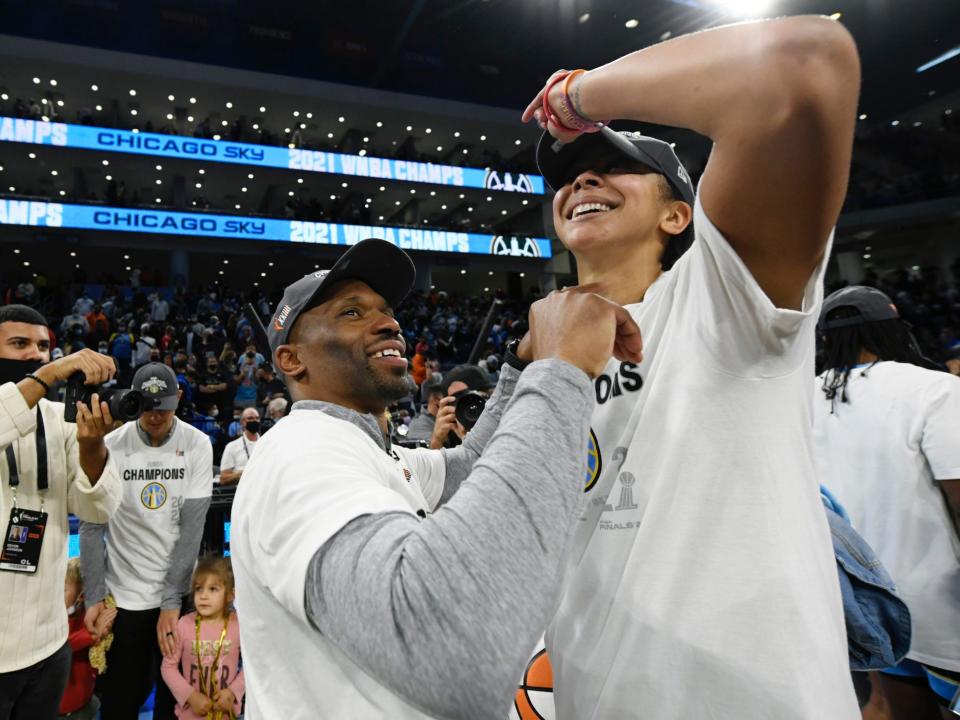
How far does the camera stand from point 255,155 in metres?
23.0

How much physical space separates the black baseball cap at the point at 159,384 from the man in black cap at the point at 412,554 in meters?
3.00

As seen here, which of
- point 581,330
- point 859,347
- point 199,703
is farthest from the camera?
point 199,703

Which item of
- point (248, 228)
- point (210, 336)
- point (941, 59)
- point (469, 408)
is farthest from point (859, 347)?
point (941, 59)

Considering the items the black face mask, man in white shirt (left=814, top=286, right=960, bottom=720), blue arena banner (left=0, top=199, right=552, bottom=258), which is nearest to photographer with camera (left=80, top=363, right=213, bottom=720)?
the black face mask

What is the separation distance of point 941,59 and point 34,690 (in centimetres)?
2667

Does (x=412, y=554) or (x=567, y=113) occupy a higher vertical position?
(x=567, y=113)

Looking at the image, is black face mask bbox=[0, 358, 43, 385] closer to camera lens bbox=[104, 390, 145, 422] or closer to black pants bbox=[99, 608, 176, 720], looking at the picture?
camera lens bbox=[104, 390, 145, 422]

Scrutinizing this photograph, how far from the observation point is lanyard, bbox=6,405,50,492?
2.62 m

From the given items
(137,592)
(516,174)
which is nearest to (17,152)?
(516,174)

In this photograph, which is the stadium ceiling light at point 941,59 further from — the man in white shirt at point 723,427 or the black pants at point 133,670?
the black pants at point 133,670

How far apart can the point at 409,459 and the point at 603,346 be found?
0.97 meters

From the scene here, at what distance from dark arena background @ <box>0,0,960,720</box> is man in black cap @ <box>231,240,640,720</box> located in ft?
49.2

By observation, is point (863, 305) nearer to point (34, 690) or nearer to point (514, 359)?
point (514, 359)

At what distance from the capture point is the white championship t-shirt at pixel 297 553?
806mm
